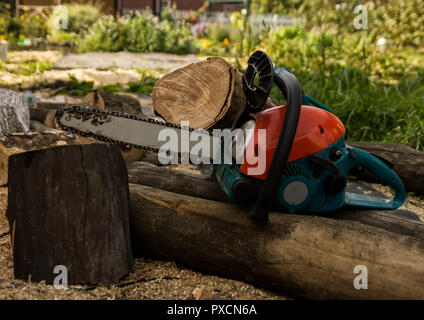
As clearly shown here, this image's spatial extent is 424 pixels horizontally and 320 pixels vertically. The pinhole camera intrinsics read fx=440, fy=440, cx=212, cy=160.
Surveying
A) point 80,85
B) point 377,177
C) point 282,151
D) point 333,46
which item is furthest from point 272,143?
point 80,85

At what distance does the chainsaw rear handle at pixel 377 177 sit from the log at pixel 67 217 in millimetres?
1098

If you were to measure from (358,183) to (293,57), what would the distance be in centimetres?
373

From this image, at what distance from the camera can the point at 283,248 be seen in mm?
1799

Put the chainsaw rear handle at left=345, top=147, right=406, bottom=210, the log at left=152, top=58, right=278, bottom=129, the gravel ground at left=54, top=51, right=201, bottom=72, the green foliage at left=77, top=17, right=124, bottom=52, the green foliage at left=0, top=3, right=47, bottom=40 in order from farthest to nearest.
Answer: the green foliage at left=0, top=3, right=47, bottom=40
the green foliage at left=77, top=17, right=124, bottom=52
the gravel ground at left=54, top=51, right=201, bottom=72
the log at left=152, top=58, right=278, bottom=129
the chainsaw rear handle at left=345, top=147, right=406, bottom=210

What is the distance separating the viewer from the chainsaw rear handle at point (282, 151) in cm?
167

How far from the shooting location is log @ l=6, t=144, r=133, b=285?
179cm

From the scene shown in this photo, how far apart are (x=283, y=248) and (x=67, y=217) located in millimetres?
895

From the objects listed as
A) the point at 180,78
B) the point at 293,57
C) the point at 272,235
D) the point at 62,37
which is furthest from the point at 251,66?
the point at 62,37

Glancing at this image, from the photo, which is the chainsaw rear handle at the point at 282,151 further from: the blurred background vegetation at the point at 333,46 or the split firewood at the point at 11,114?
the blurred background vegetation at the point at 333,46

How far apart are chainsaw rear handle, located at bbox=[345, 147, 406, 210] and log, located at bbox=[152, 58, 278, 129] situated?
93 cm

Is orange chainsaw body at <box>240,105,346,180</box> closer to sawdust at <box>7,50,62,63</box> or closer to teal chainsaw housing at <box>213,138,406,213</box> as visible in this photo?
teal chainsaw housing at <box>213,138,406,213</box>

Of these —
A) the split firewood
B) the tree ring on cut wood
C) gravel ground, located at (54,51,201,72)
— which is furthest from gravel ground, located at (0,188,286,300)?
gravel ground, located at (54,51,201,72)
